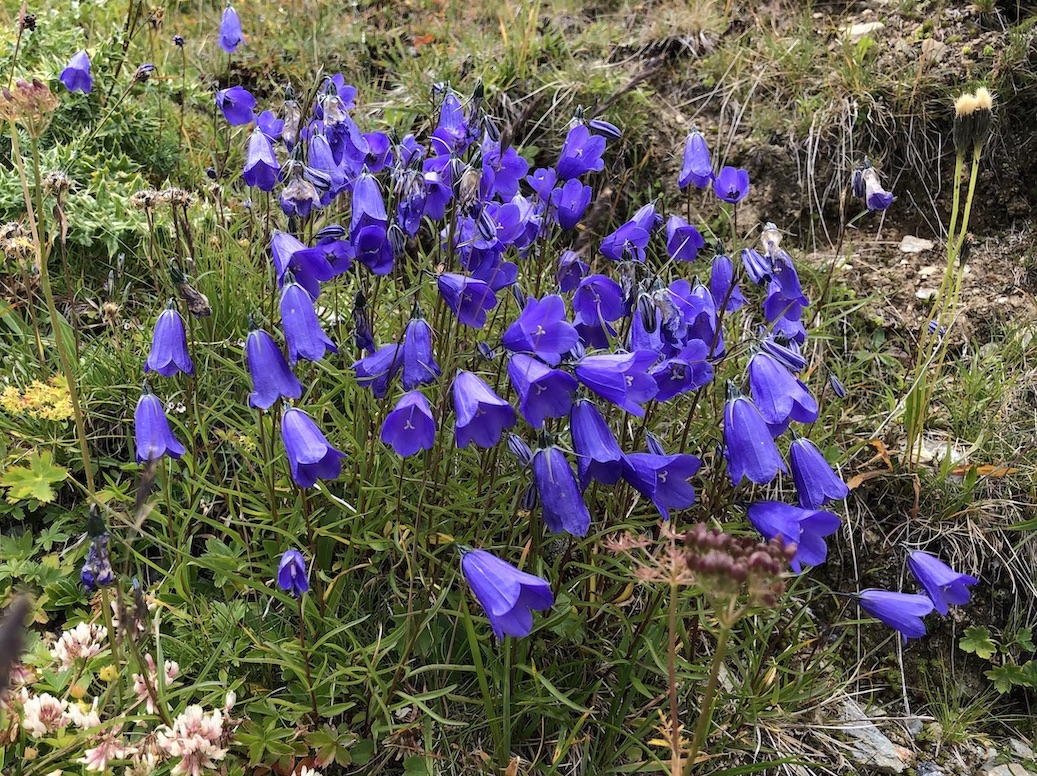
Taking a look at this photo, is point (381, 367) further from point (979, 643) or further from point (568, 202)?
point (979, 643)

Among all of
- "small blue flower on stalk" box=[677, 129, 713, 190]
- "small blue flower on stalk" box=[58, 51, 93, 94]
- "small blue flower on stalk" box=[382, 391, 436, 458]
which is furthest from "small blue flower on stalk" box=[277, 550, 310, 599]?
"small blue flower on stalk" box=[58, 51, 93, 94]

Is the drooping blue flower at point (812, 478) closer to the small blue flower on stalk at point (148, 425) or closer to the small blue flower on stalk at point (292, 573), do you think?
the small blue flower on stalk at point (292, 573)

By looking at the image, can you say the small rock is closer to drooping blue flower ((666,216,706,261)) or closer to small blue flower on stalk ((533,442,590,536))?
drooping blue flower ((666,216,706,261))

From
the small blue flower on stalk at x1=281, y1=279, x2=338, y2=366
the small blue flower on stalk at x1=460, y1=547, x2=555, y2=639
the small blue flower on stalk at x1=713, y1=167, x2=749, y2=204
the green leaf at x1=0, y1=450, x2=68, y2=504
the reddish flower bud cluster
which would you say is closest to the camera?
the reddish flower bud cluster

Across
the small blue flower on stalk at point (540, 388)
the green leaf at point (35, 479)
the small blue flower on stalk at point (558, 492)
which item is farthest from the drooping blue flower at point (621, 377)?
the green leaf at point (35, 479)

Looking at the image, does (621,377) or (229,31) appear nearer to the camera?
(621,377)

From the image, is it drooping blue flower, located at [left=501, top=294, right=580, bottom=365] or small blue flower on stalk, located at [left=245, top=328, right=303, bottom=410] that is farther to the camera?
small blue flower on stalk, located at [left=245, top=328, right=303, bottom=410]

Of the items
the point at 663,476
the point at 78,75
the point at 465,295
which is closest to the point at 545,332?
the point at 465,295
